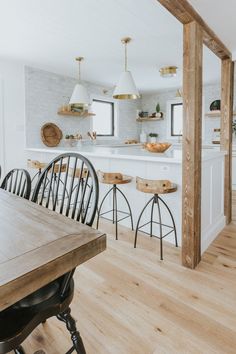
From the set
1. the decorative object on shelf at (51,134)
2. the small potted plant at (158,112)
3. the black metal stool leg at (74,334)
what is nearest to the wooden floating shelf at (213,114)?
the small potted plant at (158,112)

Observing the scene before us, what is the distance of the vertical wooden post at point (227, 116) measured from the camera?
295 cm

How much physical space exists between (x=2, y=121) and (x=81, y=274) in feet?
10.1

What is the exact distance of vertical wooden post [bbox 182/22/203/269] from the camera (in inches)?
78.6

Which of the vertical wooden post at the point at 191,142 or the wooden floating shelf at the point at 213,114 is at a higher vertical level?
the wooden floating shelf at the point at 213,114

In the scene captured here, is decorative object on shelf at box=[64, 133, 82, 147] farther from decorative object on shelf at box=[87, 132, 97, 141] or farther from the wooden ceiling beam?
the wooden ceiling beam

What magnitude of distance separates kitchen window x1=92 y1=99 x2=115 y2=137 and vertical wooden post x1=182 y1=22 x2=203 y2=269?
3.84m

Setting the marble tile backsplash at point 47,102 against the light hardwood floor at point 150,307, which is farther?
the marble tile backsplash at point 47,102

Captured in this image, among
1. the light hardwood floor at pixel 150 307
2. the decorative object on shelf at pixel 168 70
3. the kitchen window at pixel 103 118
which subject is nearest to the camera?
the light hardwood floor at pixel 150 307

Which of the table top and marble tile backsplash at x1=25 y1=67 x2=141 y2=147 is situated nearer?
the table top

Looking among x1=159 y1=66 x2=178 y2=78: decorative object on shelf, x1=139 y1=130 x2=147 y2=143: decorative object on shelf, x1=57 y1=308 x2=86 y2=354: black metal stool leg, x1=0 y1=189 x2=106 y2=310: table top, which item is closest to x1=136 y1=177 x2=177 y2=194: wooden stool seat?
x1=0 y1=189 x2=106 y2=310: table top

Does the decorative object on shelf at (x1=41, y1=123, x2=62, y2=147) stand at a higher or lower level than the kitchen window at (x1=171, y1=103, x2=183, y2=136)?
lower

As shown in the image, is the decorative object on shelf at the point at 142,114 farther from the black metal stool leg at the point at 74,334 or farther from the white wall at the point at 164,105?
the black metal stool leg at the point at 74,334

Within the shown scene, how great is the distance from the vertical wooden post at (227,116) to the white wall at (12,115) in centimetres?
316

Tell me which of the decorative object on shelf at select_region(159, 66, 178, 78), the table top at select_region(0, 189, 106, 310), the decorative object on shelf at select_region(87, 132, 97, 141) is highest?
the decorative object on shelf at select_region(159, 66, 178, 78)
